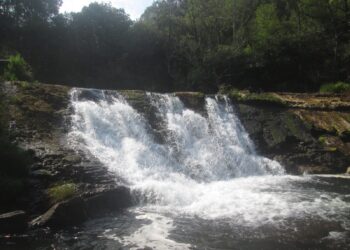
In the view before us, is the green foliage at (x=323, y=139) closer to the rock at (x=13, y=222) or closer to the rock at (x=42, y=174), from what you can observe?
the rock at (x=42, y=174)

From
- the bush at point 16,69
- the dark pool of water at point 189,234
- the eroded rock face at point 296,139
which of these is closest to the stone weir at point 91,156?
the eroded rock face at point 296,139

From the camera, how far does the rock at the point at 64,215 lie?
9.84 meters

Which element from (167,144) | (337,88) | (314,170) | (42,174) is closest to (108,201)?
(42,174)

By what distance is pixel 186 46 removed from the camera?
112 feet

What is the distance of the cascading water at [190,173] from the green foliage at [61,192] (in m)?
1.80

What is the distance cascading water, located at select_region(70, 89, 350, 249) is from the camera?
403 inches

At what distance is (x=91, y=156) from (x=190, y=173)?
166 inches

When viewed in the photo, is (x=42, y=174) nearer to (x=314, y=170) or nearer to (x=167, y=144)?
(x=167, y=144)

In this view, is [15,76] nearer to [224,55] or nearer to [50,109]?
[50,109]

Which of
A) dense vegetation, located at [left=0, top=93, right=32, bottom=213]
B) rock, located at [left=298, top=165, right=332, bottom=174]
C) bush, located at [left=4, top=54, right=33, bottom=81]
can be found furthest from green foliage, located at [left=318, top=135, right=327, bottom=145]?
bush, located at [left=4, top=54, right=33, bottom=81]

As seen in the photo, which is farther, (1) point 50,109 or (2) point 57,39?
(2) point 57,39

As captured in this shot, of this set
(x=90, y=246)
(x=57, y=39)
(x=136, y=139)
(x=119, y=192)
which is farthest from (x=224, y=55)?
(x=90, y=246)

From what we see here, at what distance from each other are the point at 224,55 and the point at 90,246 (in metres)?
23.8

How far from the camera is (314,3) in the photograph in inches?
1358
